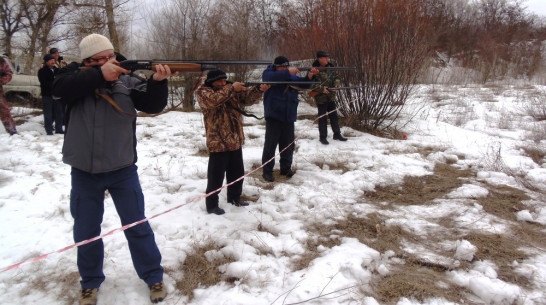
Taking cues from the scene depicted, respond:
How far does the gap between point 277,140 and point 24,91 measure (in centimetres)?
958

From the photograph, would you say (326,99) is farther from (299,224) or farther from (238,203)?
(299,224)

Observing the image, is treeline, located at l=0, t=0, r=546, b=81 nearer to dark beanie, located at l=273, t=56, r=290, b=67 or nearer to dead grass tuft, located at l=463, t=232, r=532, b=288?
dark beanie, located at l=273, t=56, r=290, b=67

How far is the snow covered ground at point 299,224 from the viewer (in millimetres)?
2578

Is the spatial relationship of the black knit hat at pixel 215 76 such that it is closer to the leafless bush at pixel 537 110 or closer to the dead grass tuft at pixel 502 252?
the dead grass tuft at pixel 502 252

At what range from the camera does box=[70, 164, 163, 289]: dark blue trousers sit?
2.29 metres

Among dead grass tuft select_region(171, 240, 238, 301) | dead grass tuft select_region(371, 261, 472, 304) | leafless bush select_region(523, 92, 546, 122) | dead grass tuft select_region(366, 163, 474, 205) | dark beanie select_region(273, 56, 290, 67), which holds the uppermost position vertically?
dark beanie select_region(273, 56, 290, 67)

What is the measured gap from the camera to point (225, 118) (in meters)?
3.60

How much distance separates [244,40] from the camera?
469 inches

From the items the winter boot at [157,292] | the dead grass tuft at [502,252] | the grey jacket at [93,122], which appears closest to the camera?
the grey jacket at [93,122]

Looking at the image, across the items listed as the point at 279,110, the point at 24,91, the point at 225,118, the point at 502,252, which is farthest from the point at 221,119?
the point at 24,91

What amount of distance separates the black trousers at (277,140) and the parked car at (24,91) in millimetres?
9231

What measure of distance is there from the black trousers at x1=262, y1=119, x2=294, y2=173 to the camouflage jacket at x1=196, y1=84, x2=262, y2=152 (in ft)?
3.46

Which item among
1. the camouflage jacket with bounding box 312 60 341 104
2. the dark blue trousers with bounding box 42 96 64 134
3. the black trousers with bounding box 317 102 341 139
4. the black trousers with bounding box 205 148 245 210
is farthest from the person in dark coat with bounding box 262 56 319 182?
the dark blue trousers with bounding box 42 96 64 134

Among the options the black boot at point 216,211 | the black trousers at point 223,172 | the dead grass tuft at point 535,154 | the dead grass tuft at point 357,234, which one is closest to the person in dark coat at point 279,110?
the black trousers at point 223,172
